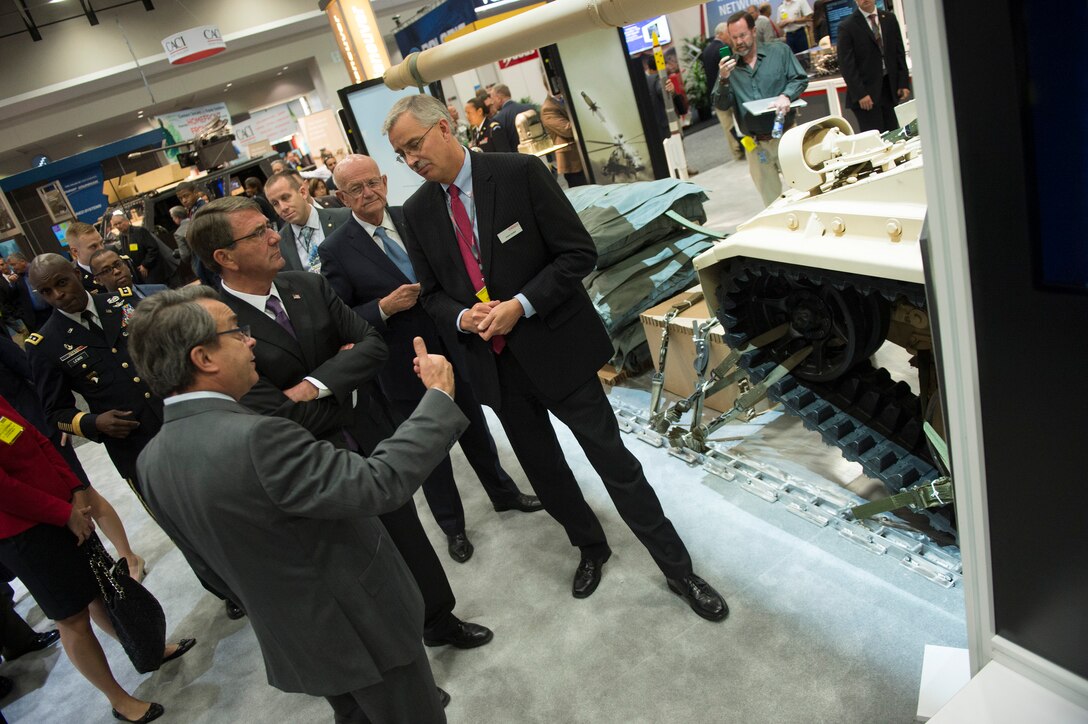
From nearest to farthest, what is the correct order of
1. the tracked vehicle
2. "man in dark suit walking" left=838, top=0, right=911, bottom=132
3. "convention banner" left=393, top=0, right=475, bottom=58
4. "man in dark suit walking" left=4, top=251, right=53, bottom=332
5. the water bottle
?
the tracked vehicle
the water bottle
"man in dark suit walking" left=838, top=0, right=911, bottom=132
"man in dark suit walking" left=4, top=251, right=53, bottom=332
"convention banner" left=393, top=0, right=475, bottom=58

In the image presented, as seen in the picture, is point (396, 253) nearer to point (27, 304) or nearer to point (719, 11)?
point (27, 304)

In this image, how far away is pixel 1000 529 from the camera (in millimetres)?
1151

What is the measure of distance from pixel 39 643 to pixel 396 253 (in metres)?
2.83

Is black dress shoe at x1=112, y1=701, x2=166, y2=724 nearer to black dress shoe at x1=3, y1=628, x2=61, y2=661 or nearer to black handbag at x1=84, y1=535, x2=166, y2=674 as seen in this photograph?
black handbag at x1=84, y1=535, x2=166, y2=674

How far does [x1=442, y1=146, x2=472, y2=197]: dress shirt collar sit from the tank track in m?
1.21

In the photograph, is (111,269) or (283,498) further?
(111,269)

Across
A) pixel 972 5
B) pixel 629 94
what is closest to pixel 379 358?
pixel 972 5

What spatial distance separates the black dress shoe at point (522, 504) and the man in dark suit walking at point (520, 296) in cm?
93

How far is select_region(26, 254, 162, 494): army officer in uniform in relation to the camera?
317cm

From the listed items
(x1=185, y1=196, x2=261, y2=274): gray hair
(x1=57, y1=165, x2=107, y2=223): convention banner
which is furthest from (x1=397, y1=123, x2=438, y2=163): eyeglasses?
(x1=57, y1=165, x2=107, y2=223): convention banner

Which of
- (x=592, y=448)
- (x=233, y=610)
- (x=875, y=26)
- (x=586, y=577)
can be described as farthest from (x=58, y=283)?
(x=875, y=26)

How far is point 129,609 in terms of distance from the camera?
2.89 metres

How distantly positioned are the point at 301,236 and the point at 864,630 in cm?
277

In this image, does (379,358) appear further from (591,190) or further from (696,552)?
(591,190)
